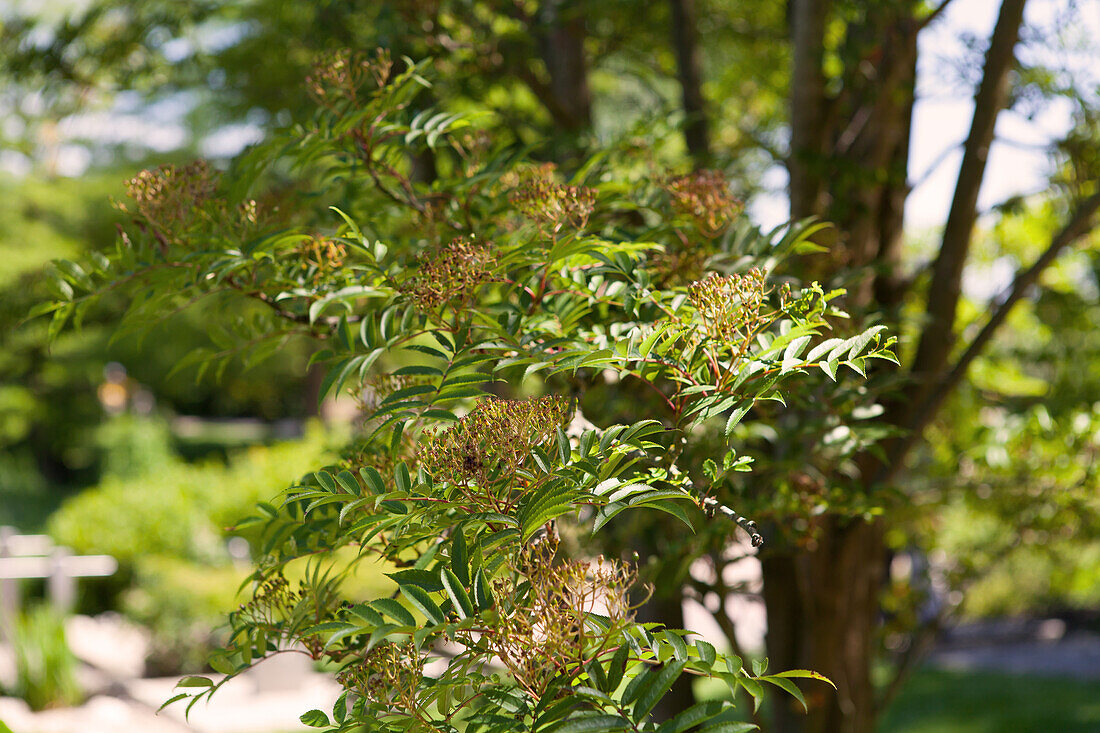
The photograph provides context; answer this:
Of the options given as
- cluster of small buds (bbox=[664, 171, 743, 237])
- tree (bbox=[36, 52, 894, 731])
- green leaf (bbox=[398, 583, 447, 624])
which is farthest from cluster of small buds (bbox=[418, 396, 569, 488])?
cluster of small buds (bbox=[664, 171, 743, 237])

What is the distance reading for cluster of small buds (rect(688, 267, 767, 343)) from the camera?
99cm

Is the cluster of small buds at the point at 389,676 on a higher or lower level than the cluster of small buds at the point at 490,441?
lower

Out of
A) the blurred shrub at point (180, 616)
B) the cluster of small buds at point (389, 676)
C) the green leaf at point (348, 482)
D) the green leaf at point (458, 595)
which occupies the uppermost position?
the green leaf at point (348, 482)

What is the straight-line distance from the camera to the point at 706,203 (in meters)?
1.43

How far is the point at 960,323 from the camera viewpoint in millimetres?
3367

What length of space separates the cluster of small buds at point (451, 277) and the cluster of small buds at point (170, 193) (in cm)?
42

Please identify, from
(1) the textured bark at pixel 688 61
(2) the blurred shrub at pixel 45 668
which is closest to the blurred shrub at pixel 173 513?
(2) the blurred shrub at pixel 45 668

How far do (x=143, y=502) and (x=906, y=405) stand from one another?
22.2 ft

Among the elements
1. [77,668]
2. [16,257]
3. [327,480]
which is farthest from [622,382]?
[16,257]

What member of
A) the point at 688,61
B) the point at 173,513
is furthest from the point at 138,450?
the point at 688,61

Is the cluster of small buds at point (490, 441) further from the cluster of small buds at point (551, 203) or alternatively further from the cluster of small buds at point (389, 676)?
the cluster of small buds at point (551, 203)

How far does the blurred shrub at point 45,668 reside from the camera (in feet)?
15.7

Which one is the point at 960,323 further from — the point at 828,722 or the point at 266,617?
the point at 266,617

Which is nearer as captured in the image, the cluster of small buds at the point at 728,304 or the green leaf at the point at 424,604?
the green leaf at the point at 424,604
